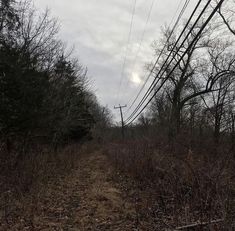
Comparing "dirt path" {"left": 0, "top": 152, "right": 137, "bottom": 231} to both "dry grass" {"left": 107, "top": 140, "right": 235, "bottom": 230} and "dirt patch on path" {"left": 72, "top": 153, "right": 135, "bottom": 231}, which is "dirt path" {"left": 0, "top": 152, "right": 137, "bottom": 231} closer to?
"dirt patch on path" {"left": 72, "top": 153, "right": 135, "bottom": 231}

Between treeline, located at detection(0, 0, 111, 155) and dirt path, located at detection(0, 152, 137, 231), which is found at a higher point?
treeline, located at detection(0, 0, 111, 155)

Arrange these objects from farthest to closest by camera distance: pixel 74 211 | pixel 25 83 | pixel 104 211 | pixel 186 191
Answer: pixel 25 83
pixel 74 211
pixel 104 211
pixel 186 191

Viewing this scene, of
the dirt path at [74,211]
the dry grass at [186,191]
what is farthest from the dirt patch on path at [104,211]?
the dry grass at [186,191]

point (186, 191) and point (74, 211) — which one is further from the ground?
point (186, 191)

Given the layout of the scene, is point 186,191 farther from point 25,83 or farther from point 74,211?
point 25,83

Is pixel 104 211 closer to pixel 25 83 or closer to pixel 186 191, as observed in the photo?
pixel 186 191

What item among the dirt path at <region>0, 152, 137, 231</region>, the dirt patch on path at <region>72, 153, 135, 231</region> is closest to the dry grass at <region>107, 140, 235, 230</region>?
the dirt patch on path at <region>72, 153, 135, 231</region>

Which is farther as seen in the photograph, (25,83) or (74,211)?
(25,83)

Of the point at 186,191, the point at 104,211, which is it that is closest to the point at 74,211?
the point at 104,211

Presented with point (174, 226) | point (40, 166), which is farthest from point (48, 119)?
point (174, 226)

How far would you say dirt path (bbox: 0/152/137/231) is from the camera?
869 cm

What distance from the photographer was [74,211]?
402 inches

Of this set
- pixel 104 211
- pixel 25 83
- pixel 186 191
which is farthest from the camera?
pixel 25 83

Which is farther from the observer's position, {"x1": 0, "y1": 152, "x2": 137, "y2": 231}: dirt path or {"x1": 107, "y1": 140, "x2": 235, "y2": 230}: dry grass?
{"x1": 0, "y1": 152, "x2": 137, "y2": 231}: dirt path
